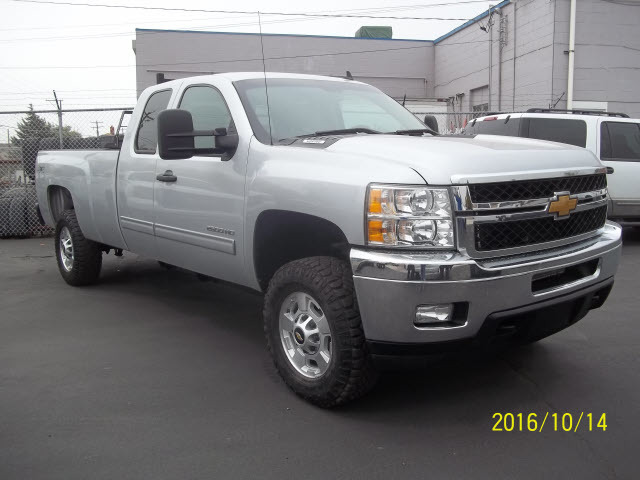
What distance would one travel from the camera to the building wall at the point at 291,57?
85.7ft

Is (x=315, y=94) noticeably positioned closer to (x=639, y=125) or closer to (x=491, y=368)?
(x=491, y=368)

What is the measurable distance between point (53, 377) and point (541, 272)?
3.11 m

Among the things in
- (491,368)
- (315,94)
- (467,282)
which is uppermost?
(315,94)

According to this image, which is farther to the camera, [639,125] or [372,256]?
[639,125]

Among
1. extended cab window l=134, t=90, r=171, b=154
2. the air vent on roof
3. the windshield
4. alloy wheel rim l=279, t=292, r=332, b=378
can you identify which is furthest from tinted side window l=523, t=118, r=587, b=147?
the air vent on roof

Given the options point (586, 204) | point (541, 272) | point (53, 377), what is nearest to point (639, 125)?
point (586, 204)

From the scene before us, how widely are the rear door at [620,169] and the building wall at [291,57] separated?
18.4 metres

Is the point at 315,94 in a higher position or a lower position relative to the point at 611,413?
higher

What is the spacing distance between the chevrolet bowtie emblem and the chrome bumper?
307 mm

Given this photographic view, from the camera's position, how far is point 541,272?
3160mm

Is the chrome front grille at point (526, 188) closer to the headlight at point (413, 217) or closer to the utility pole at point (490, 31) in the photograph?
the headlight at point (413, 217)

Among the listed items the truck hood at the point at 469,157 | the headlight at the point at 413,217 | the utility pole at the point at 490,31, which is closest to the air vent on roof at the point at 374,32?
the utility pole at the point at 490,31

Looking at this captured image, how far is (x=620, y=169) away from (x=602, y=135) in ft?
1.88

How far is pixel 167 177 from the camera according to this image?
4605 millimetres
